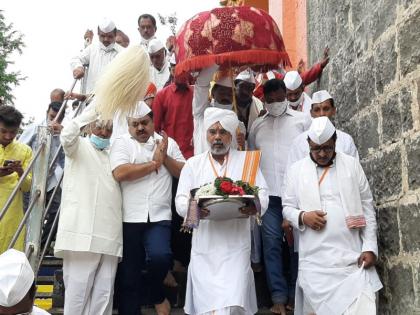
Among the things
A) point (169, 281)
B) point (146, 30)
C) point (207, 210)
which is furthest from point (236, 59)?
point (146, 30)

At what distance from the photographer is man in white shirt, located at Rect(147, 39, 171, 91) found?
22.9ft

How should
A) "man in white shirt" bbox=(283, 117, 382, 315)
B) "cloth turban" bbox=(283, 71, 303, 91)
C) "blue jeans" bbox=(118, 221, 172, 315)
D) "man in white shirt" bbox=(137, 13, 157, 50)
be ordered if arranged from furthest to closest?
1. "man in white shirt" bbox=(137, 13, 157, 50)
2. "cloth turban" bbox=(283, 71, 303, 91)
3. "blue jeans" bbox=(118, 221, 172, 315)
4. "man in white shirt" bbox=(283, 117, 382, 315)

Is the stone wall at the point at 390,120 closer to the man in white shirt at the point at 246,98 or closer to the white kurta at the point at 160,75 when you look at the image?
the man in white shirt at the point at 246,98

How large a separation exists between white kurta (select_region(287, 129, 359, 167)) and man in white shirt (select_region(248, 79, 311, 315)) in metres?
0.17

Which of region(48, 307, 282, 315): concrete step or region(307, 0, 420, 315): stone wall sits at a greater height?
region(307, 0, 420, 315): stone wall

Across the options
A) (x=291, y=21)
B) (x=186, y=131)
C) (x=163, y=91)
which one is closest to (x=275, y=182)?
(x=186, y=131)

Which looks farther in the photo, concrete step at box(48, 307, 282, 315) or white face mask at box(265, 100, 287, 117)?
white face mask at box(265, 100, 287, 117)

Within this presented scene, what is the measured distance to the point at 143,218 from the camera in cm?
474

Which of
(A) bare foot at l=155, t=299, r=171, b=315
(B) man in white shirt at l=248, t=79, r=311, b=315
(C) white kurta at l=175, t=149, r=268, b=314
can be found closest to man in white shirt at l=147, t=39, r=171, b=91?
(B) man in white shirt at l=248, t=79, r=311, b=315

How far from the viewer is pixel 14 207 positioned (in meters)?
5.47

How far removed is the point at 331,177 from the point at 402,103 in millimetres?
819

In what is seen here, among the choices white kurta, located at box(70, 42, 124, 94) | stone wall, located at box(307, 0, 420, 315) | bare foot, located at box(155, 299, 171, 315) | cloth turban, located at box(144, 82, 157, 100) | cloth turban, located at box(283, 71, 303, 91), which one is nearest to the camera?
stone wall, located at box(307, 0, 420, 315)

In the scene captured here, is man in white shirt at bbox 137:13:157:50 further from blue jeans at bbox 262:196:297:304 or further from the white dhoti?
the white dhoti

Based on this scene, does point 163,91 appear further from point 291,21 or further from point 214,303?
point 291,21
